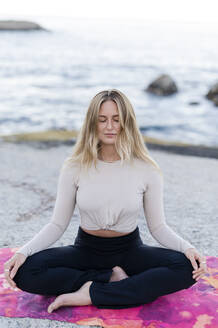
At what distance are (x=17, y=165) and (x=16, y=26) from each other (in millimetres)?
70823

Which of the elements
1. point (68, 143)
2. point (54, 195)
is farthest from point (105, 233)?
point (68, 143)

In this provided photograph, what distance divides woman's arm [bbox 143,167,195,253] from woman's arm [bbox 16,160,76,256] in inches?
16.7

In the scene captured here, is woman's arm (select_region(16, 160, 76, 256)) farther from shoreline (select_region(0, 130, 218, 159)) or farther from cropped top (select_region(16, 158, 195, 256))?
shoreline (select_region(0, 130, 218, 159))

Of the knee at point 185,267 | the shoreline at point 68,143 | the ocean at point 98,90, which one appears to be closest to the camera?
the knee at point 185,267

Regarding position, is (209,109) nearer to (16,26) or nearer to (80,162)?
(80,162)

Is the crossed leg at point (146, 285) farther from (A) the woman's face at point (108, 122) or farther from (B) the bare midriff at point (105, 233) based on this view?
(A) the woman's face at point (108, 122)

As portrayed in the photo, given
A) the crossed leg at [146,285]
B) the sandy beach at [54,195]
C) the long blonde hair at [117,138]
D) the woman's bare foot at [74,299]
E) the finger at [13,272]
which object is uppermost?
the long blonde hair at [117,138]

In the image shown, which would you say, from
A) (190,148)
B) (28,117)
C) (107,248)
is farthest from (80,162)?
(28,117)

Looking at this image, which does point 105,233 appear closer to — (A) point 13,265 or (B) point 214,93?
(A) point 13,265

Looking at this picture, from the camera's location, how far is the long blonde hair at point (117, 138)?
7.61ft

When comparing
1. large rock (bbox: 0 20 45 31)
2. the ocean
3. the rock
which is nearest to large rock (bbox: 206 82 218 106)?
the ocean

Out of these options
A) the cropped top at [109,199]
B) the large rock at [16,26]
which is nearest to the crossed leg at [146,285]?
the cropped top at [109,199]

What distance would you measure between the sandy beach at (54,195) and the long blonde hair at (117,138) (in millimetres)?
902

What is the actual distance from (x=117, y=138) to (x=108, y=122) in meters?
0.11
